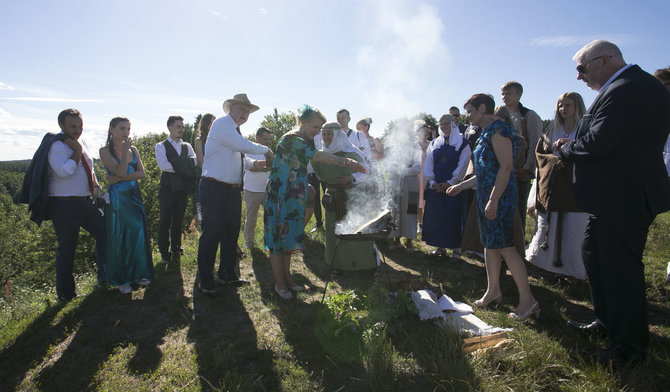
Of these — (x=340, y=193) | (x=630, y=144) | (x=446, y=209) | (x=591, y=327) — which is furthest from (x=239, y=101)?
(x=591, y=327)

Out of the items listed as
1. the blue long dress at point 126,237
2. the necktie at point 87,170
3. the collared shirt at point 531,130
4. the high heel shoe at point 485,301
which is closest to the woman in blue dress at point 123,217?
the blue long dress at point 126,237

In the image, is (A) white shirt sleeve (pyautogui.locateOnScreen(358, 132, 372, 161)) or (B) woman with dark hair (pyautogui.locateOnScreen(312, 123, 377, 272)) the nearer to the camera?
(B) woman with dark hair (pyautogui.locateOnScreen(312, 123, 377, 272))

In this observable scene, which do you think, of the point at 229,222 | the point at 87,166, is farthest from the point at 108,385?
the point at 87,166

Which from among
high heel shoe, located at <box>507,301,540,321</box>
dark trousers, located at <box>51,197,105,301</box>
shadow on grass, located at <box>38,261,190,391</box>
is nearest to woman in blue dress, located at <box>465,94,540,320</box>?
high heel shoe, located at <box>507,301,540,321</box>

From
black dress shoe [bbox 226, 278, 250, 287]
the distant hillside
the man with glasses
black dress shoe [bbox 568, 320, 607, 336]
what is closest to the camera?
black dress shoe [bbox 568, 320, 607, 336]

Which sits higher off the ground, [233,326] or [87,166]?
[87,166]

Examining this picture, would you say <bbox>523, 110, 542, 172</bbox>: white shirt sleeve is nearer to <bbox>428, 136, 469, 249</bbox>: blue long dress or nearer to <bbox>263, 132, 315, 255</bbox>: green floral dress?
A: <bbox>428, 136, 469, 249</bbox>: blue long dress

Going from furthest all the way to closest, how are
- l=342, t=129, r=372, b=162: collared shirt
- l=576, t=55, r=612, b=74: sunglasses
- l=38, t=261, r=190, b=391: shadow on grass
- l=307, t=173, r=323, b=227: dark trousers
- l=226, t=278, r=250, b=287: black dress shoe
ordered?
1. l=307, t=173, r=323, b=227: dark trousers
2. l=342, t=129, r=372, b=162: collared shirt
3. l=226, t=278, r=250, b=287: black dress shoe
4. l=38, t=261, r=190, b=391: shadow on grass
5. l=576, t=55, r=612, b=74: sunglasses

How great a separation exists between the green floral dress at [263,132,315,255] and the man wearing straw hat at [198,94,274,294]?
0.28 m

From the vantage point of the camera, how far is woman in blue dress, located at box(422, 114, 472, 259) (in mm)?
5215

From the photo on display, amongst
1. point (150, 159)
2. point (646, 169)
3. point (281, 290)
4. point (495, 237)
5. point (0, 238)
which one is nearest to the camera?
point (646, 169)

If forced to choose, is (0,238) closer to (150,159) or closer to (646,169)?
(150,159)

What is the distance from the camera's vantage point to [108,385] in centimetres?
261

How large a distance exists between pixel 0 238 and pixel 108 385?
132ft
